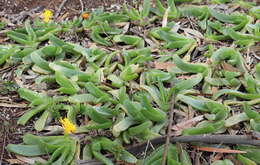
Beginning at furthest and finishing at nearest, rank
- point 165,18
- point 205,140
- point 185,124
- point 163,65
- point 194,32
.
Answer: point 165,18 < point 194,32 < point 163,65 < point 185,124 < point 205,140

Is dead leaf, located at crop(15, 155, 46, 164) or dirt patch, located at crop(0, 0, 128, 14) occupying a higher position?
dirt patch, located at crop(0, 0, 128, 14)

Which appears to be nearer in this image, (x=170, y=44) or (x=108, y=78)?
(x=108, y=78)

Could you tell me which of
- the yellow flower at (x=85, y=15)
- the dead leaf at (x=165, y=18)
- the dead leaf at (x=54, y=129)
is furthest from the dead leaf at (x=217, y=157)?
the yellow flower at (x=85, y=15)

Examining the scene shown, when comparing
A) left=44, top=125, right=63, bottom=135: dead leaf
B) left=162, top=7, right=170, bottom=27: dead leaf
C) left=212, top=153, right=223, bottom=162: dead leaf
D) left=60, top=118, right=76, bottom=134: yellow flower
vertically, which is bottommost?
left=212, top=153, right=223, bottom=162: dead leaf

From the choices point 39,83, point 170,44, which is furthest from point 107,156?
point 170,44

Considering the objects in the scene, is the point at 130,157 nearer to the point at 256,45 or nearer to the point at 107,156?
the point at 107,156

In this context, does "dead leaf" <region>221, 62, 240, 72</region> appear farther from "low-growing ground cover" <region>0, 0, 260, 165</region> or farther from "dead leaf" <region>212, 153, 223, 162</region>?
"dead leaf" <region>212, 153, 223, 162</region>

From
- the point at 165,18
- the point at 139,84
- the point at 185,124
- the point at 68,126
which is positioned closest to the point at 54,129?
the point at 68,126

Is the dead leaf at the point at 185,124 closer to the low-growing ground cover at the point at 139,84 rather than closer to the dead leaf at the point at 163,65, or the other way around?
the low-growing ground cover at the point at 139,84

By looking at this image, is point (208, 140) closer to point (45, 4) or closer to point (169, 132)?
point (169, 132)

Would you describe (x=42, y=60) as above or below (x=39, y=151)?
above

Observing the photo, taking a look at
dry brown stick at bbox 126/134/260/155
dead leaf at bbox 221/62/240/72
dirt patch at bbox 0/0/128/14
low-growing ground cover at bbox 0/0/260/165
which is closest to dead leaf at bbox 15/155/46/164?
low-growing ground cover at bbox 0/0/260/165
